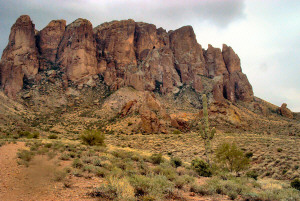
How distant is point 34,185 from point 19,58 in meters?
83.6

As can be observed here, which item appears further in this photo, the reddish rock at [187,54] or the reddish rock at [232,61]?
the reddish rock at [232,61]

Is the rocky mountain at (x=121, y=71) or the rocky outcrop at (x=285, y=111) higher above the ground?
the rocky mountain at (x=121, y=71)

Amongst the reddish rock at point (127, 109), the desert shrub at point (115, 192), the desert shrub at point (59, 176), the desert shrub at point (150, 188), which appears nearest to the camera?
the desert shrub at point (115, 192)

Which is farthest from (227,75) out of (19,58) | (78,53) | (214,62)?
(19,58)

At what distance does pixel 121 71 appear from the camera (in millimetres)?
90250

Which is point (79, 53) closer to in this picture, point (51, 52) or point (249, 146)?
point (51, 52)

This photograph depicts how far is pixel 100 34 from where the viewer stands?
10212 cm

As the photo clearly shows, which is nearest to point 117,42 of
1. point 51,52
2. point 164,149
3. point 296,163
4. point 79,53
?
point 79,53

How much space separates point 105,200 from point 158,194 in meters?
1.85

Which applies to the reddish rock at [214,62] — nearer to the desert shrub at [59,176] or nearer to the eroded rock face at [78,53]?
the eroded rock face at [78,53]

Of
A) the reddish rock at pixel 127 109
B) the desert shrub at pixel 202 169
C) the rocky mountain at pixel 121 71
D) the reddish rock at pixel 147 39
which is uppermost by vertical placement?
the reddish rock at pixel 147 39

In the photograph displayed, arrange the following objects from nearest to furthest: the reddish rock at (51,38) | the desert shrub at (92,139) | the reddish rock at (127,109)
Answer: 1. the desert shrub at (92,139)
2. the reddish rock at (127,109)
3. the reddish rock at (51,38)

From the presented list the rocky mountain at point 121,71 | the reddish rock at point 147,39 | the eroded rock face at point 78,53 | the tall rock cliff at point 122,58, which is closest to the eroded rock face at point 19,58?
the tall rock cliff at point 122,58

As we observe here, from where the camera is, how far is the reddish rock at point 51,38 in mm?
86037
